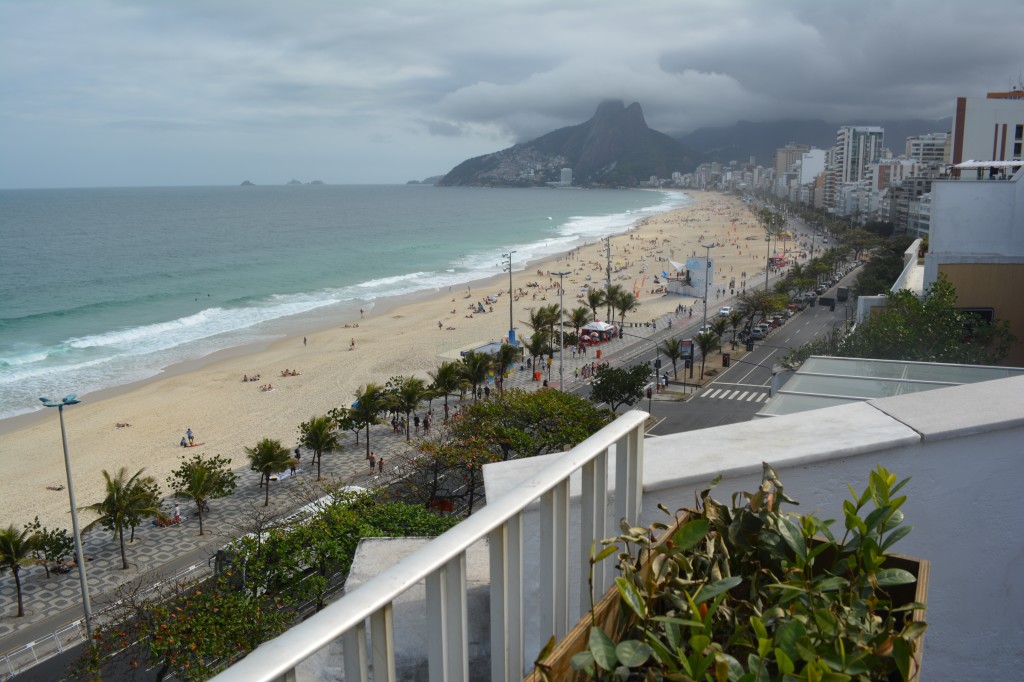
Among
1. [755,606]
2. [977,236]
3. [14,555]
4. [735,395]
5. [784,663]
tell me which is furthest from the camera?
[735,395]

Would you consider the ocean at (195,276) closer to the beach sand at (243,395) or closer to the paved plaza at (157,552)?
the beach sand at (243,395)

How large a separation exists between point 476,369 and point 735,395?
9769mm

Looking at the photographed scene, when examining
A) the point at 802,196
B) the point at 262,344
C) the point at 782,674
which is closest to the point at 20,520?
the point at 262,344

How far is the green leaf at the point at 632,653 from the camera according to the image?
4.84ft

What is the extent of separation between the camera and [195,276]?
6888 cm

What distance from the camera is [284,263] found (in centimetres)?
7788

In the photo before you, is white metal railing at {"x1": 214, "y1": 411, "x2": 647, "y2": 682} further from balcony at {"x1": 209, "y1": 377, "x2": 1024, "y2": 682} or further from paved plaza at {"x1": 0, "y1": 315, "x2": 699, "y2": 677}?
paved plaza at {"x1": 0, "y1": 315, "x2": 699, "y2": 677}

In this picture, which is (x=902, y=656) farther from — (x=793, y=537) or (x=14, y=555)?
(x=14, y=555)

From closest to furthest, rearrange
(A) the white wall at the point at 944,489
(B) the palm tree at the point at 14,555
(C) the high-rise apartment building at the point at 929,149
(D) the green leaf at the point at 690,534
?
(D) the green leaf at the point at 690,534 → (A) the white wall at the point at 944,489 → (B) the palm tree at the point at 14,555 → (C) the high-rise apartment building at the point at 929,149

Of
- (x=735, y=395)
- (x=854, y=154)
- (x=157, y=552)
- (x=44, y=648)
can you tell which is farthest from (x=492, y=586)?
(x=854, y=154)

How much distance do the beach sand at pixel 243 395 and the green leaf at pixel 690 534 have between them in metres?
23.3

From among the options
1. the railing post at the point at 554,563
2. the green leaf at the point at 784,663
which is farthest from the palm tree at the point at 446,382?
the green leaf at the point at 784,663

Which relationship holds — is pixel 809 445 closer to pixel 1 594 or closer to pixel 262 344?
pixel 1 594

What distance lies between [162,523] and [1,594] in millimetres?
3816
